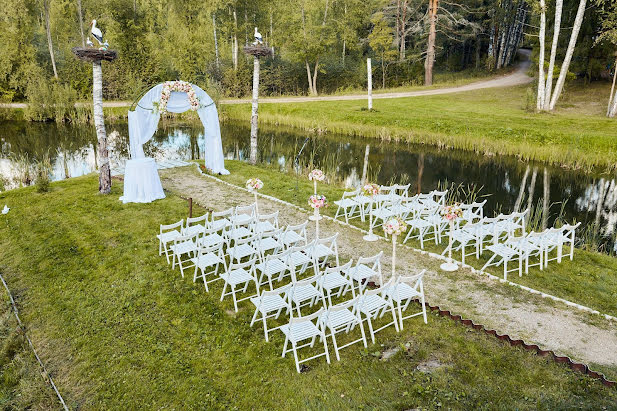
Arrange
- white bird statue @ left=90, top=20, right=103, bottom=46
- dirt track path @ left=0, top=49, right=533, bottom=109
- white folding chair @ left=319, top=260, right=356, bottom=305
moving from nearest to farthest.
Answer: white folding chair @ left=319, top=260, right=356, bottom=305
white bird statue @ left=90, top=20, right=103, bottom=46
dirt track path @ left=0, top=49, right=533, bottom=109

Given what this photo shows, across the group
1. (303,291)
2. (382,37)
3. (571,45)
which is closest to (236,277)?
(303,291)

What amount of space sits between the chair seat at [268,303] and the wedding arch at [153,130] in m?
7.26

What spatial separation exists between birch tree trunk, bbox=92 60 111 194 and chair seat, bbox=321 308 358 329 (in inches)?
369

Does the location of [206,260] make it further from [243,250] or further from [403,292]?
[403,292]

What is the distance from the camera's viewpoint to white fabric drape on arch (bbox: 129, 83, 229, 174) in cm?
1310

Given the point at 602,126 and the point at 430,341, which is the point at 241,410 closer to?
the point at 430,341

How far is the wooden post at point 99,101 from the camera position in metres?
11.0

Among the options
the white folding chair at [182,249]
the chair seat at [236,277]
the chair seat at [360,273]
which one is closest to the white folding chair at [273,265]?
the chair seat at [236,277]

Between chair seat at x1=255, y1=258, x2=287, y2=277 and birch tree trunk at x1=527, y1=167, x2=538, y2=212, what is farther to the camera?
birch tree trunk at x1=527, y1=167, x2=538, y2=212

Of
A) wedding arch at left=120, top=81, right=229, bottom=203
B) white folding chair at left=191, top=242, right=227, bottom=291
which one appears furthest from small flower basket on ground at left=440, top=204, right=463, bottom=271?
wedding arch at left=120, top=81, right=229, bottom=203

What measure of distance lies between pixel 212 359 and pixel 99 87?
9.65 m

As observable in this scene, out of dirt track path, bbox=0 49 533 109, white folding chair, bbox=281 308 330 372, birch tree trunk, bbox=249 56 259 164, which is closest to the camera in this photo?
white folding chair, bbox=281 308 330 372

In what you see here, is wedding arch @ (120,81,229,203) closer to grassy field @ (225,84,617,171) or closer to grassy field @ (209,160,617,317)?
grassy field @ (209,160,617,317)

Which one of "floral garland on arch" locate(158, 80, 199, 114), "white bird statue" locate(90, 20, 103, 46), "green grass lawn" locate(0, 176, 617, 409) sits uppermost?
"white bird statue" locate(90, 20, 103, 46)
